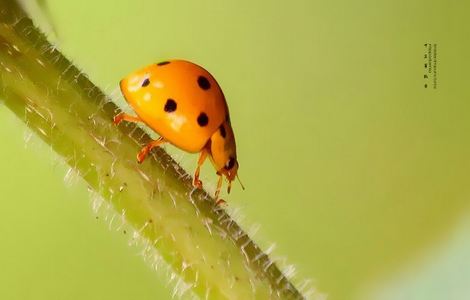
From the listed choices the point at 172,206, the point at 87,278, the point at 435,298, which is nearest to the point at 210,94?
the point at 172,206

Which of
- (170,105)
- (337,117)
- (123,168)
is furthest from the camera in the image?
(337,117)

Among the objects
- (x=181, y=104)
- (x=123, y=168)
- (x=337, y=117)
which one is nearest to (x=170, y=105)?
(x=181, y=104)

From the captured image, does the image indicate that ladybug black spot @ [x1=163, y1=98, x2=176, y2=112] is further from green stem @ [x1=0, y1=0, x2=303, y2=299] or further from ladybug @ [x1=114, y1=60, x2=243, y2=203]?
green stem @ [x1=0, y1=0, x2=303, y2=299]

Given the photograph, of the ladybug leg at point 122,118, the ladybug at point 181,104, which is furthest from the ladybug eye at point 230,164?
the ladybug leg at point 122,118

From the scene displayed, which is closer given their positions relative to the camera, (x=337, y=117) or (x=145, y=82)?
(x=145, y=82)

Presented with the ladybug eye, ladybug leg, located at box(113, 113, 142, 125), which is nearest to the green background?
the ladybug eye

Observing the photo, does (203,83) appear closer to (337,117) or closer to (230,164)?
(230,164)
